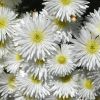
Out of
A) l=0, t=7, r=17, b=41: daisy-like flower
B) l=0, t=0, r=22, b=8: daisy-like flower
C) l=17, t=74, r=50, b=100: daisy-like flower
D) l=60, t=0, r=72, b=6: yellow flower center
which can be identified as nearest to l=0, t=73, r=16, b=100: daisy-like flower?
l=17, t=74, r=50, b=100: daisy-like flower

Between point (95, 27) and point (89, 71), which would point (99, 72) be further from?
point (95, 27)

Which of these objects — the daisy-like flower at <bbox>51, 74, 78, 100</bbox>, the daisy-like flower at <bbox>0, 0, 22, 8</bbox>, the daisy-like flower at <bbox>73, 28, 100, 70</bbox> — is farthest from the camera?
the daisy-like flower at <bbox>0, 0, 22, 8</bbox>

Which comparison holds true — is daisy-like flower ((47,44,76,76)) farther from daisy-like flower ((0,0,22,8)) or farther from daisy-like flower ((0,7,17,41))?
daisy-like flower ((0,0,22,8))

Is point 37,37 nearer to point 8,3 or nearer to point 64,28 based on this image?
point 64,28

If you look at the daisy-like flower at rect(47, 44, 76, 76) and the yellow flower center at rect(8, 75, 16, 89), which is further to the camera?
the yellow flower center at rect(8, 75, 16, 89)

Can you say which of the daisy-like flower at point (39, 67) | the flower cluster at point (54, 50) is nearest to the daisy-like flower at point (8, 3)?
the flower cluster at point (54, 50)

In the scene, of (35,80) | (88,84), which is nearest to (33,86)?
(35,80)
